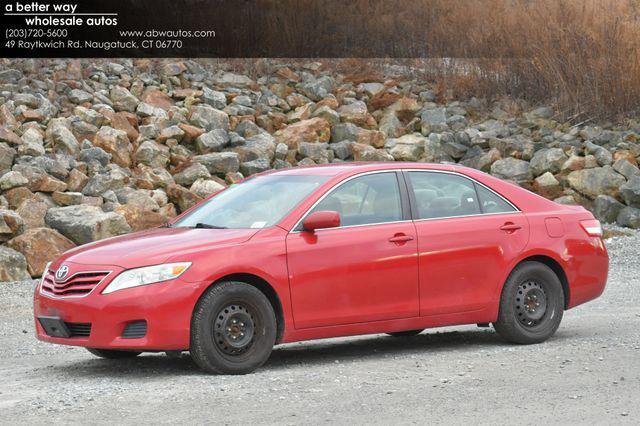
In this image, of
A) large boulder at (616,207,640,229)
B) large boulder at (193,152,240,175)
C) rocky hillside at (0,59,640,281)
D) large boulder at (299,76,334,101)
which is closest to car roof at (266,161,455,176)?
rocky hillside at (0,59,640,281)

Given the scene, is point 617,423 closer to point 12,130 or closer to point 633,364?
point 633,364

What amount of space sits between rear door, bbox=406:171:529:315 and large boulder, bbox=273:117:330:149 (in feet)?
46.5

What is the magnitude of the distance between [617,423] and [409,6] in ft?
82.3

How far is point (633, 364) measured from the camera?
366 inches

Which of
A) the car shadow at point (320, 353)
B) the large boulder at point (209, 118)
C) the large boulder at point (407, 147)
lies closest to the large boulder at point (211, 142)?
the large boulder at point (209, 118)

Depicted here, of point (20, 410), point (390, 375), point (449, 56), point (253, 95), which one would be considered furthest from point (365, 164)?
point (449, 56)

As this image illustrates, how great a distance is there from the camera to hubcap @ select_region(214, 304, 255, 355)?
29.4 ft

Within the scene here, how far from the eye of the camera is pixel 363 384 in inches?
337

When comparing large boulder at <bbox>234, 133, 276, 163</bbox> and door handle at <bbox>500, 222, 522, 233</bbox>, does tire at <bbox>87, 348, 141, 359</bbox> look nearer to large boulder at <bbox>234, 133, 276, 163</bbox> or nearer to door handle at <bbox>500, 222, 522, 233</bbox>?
door handle at <bbox>500, 222, 522, 233</bbox>

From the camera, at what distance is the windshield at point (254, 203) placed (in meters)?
9.66

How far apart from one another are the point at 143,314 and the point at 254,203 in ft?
5.31

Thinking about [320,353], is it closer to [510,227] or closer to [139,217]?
[510,227]

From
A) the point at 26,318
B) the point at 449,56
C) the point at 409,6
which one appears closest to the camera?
the point at 26,318

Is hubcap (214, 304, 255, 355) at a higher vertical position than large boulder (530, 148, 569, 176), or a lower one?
lower
